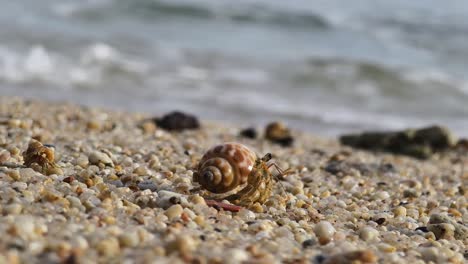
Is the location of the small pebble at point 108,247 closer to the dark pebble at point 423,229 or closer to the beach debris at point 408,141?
the dark pebble at point 423,229

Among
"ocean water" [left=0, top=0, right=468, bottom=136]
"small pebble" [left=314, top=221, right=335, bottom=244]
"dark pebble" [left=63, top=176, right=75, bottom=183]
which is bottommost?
"small pebble" [left=314, top=221, right=335, bottom=244]

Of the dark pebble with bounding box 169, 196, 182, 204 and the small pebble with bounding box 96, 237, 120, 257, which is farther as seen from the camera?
the dark pebble with bounding box 169, 196, 182, 204

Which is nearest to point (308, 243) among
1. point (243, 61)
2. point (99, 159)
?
point (99, 159)

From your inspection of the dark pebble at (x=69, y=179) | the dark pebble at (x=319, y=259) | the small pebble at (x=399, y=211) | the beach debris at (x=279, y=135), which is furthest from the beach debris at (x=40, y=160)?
the beach debris at (x=279, y=135)

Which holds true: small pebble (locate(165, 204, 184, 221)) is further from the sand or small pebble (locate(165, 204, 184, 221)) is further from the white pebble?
the white pebble

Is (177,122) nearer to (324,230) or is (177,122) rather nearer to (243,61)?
(324,230)

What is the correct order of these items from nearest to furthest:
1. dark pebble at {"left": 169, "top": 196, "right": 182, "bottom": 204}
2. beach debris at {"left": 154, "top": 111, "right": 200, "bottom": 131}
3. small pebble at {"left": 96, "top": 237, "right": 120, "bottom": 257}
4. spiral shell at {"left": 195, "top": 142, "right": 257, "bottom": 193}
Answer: small pebble at {"left": 96, "top": 237, "right": 120, "bottom": 257} → dark pebble at {"left": 169, "top": 196, "right": 182, "bottom": 204} → spiral shell at {"left": 195, "top": 142, "right": 257, "bottom": 193} → beach debris at {"left": 154, "top": 111, "right": 200, "bottom": 131}

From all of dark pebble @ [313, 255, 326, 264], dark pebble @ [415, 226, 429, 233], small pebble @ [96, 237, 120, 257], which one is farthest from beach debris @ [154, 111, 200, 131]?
small pebble @ [96, 237, 120, 257]
